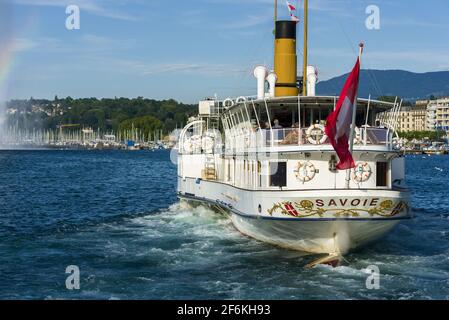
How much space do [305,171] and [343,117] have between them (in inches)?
166

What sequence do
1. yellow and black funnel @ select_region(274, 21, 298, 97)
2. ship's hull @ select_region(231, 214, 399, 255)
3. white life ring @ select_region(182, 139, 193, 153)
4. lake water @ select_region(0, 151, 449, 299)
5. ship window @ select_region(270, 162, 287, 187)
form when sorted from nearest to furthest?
lake water @ select_region(0, 151, 449, 299), ship's hull @ select_region(231, 214, 399, 255), ship window @ select_region(270, 162, 287, 187), yellow and black funnel @ select_region(274, 21, 298, 97), white life ring @ select_region(182, 139, 193, 153)

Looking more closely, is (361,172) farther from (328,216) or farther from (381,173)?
(328,216)

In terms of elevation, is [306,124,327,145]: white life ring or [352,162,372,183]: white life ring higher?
[306,124,327,145]: white life ring

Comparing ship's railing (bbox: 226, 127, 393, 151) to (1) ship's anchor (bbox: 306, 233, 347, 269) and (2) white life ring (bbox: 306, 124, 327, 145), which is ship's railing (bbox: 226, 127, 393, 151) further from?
(1) ship's anchor (bbox: 306, 233, 347, 269)

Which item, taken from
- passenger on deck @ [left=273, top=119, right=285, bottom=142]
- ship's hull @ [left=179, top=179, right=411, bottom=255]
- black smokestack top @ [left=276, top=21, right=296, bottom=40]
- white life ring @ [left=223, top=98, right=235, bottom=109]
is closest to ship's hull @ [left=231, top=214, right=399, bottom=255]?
ship's hull @ [left=179, top=179, right=411, bottom=255]

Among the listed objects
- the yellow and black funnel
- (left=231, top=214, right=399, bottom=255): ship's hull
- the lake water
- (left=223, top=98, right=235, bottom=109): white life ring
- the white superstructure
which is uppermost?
the yellow and black funnel

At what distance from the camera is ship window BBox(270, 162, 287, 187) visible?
28594 millimetres

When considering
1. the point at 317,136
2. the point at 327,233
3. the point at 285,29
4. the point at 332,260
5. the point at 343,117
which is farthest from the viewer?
the point at 285,29

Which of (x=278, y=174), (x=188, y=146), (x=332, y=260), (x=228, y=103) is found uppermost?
(x=228, y=103)

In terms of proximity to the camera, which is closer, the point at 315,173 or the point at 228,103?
the point at 315,173

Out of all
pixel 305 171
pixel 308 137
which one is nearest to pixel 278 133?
pixel 308 137

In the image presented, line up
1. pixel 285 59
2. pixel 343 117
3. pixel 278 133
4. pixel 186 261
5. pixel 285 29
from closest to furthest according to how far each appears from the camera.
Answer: pixel 343 117
pixel 186 261
pixel 278 133
pixel 285 29
pixel 285 59

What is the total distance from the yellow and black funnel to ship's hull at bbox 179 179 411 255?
303 inches

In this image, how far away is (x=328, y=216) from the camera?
2678 centimetres
